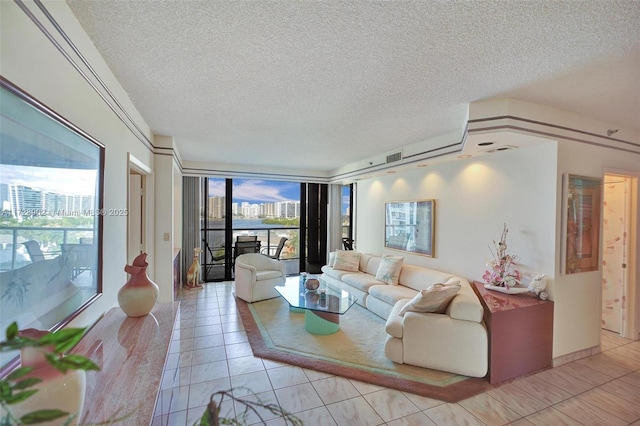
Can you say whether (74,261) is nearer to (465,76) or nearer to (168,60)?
(168,60)

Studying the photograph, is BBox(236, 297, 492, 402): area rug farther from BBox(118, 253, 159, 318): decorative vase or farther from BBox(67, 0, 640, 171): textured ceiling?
BBox(67, 0, 640, 171): textured ceiling

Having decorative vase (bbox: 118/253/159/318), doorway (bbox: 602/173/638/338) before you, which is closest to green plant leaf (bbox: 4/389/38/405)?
decorative vase (bbox: 118/253/159/318)

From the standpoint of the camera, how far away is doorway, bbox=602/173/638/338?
140 inches

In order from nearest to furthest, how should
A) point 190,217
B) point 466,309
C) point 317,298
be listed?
point 466,309
point 317,298
point 190,217

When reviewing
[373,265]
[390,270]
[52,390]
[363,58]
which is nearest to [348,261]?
[373,265]

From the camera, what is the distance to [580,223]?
9.84ft

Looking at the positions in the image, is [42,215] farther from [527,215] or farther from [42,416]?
[527,215]

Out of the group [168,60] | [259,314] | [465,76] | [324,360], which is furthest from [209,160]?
[465,76]

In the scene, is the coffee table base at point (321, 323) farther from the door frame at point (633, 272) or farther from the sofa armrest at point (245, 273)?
the door frame at point (633, 272)

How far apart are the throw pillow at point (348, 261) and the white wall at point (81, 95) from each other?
3.73 meters

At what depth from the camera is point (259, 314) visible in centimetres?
423

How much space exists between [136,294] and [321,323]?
89.7 inches

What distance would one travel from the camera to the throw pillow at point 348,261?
550 cm

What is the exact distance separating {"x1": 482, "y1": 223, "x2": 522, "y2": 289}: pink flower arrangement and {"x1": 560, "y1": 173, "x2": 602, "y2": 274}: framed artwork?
420mm
